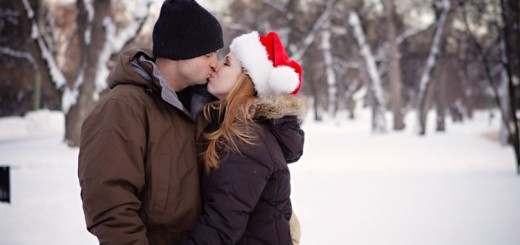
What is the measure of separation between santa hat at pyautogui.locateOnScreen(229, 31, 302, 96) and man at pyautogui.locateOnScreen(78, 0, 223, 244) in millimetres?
226

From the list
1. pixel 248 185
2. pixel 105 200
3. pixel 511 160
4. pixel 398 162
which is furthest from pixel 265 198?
pixel 511 160

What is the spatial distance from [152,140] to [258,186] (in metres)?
0.54

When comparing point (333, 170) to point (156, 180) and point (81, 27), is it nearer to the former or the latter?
point (156, 180)

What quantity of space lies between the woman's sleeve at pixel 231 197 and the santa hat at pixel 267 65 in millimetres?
521

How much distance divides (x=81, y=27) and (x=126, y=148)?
16.2 meters

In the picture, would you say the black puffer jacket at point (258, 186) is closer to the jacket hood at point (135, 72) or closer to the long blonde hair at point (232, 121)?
the long blonde hair at point (232, 121)

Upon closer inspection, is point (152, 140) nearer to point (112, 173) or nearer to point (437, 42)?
point (112, 173)

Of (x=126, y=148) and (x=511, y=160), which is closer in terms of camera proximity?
(x=126, y=148)

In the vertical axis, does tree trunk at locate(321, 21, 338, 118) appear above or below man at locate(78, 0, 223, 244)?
above

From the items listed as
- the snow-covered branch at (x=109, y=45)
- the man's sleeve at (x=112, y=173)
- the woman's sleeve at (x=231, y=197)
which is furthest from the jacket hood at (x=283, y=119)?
the snow-covered branch at (x=109, y=45)

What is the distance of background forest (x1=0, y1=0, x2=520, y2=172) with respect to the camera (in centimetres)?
1455

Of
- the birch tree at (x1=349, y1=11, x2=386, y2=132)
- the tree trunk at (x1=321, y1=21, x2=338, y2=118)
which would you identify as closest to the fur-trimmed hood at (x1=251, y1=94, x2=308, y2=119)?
the birch tree at (x1=349, y1=11, x2=386, y2=132)

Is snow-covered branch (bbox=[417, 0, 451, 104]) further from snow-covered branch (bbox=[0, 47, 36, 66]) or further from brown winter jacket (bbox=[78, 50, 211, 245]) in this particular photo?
snow-covered branch (bbox=[0, 47, 36, 66])

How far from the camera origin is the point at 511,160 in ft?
39.6
